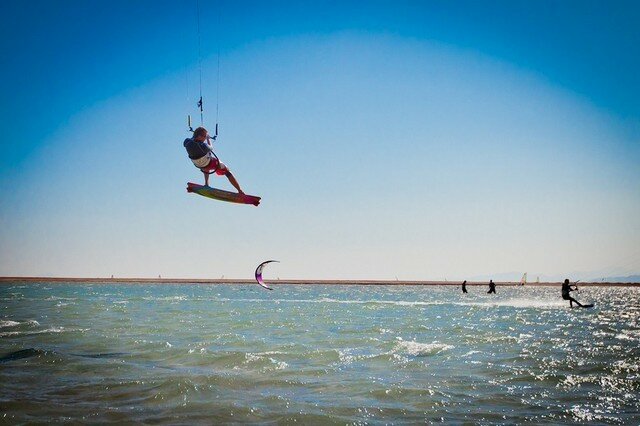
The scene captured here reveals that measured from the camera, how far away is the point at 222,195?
43.1 feet

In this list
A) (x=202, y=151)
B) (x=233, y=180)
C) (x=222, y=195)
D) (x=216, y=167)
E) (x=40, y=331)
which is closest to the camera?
(x=202, y=151)

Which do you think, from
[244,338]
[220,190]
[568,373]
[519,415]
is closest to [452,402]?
[519,415]

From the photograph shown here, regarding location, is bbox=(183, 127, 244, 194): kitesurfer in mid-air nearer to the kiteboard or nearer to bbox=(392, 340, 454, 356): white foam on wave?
the kiteboard

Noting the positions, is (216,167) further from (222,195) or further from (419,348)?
(419,348)

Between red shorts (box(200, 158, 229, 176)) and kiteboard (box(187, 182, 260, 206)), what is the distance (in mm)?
784

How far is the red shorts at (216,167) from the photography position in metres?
11.8

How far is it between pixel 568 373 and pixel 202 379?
9.70 metres

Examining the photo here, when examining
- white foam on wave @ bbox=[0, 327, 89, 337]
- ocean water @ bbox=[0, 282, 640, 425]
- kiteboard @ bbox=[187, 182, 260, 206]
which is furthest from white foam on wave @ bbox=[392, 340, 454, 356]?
white foam on wave @ bbox=[0, 327, 89, 337]

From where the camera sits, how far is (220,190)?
42.4 feet

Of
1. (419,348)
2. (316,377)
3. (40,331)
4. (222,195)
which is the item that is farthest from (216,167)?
(40,331)

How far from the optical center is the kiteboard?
12822 millimetres

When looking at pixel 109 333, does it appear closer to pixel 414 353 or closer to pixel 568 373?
pixel 414 353

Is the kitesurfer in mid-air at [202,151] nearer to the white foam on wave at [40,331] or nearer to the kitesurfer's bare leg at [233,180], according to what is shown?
the kitesurfer's bare leg at [233,180]

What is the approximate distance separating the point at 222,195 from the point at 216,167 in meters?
1.34
